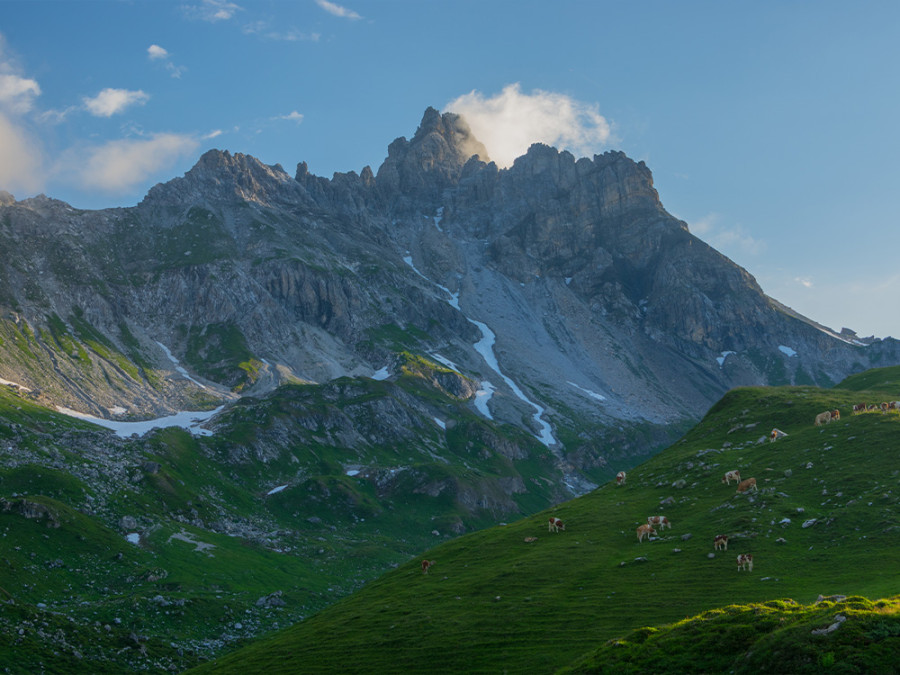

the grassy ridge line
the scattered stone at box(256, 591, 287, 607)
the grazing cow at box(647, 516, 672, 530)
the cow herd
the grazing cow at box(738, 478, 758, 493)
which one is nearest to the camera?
the grassy ridge line

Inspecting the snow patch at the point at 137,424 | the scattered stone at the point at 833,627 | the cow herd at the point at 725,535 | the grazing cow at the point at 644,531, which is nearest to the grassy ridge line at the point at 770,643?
the scattered stone at the point at 833,627

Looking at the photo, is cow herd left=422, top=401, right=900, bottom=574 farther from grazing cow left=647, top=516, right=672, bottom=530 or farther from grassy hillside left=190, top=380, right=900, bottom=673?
grassy hillside left=190, top=380, right=900, bottom=673

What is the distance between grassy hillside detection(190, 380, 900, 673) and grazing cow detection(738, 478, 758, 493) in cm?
109

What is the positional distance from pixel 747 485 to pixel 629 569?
1713 centimetres

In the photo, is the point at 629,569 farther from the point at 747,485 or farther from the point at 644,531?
the point at 747,485

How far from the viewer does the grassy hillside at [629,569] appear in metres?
Answer: 43.0

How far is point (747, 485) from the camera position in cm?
6172

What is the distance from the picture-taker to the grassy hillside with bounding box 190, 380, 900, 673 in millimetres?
42969

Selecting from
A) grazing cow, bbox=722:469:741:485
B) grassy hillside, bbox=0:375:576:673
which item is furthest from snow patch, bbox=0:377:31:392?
grazing cow, bbox=722:469:741:485

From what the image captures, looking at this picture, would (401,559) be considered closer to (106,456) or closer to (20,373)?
(106,456)

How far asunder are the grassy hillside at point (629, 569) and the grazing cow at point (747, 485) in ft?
3.58

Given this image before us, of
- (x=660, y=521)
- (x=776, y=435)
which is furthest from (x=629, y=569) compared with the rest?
(x=776, y=435)

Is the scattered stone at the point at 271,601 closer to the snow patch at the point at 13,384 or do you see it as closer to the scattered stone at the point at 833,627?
the scattered stone at the point at 833,627

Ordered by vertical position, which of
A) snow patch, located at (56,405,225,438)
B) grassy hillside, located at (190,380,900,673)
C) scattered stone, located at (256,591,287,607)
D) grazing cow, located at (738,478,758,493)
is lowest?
scattered stone, located at (256,591,287,607)
